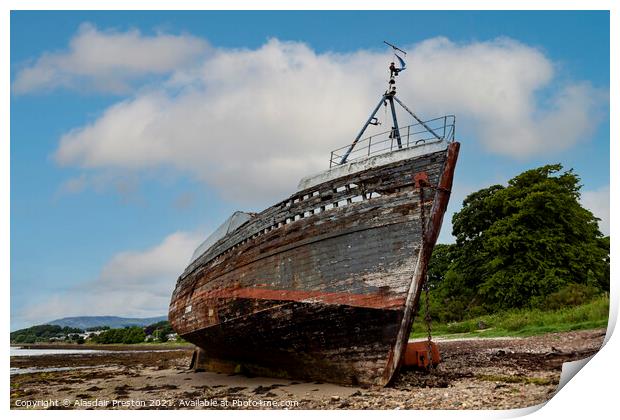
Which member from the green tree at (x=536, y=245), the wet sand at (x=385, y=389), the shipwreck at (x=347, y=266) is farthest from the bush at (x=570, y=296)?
the shipwreck at (x=347, y=266)

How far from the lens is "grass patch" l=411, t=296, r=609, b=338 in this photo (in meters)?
16.4

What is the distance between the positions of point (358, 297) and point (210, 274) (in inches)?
247

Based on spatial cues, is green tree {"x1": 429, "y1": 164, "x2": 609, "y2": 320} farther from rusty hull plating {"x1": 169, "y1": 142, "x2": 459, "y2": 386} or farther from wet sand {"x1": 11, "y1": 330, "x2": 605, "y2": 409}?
rusty hull plating {"x1": 169, "y1": 142, "x2": 459, "y2": 386}

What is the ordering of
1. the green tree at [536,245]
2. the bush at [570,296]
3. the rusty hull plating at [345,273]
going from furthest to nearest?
the green tree at [536,245], the bush at [570,296], the rusty hull plating at [345,273]

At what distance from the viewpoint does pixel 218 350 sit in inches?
539

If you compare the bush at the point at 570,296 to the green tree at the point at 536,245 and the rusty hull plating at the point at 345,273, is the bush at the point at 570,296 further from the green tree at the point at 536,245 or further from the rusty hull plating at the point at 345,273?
the rusty hull plating at the point at 345,273

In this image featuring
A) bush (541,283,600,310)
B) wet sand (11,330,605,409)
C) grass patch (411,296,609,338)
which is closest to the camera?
wet sand (11,330,605,409)

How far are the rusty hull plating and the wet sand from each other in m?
0.55

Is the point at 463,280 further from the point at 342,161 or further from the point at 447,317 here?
the point at 342,161

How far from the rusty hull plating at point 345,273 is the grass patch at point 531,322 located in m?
10.0

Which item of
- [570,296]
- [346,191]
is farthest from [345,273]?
[570,296]

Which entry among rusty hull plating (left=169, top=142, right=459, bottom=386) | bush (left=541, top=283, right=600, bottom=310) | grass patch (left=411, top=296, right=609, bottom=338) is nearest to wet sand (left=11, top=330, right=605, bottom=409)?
rusty hull plating (left=169, top=142, right=459, bottom=386)

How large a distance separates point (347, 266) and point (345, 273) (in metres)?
0.13

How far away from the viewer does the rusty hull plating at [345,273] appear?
8641 mm
